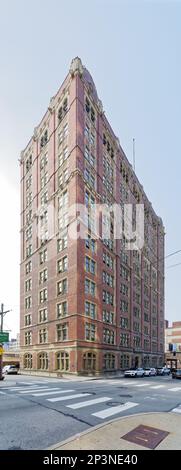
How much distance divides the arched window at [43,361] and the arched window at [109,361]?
8.26m

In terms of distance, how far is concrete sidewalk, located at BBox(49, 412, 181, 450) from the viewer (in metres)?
6.46

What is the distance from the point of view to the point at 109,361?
150ft

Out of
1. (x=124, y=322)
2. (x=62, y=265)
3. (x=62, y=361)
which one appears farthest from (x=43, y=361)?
(x=124, y=322)

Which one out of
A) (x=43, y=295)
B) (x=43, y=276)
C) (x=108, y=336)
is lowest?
(x=108, y=336)

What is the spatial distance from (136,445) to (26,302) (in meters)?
49.6

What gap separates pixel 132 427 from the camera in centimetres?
800

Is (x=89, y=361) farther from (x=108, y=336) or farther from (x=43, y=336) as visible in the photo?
(x=43, y=336)

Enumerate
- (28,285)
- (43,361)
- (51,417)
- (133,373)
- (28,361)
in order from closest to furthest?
(51,417), (133,373), (43,361), (28,361), (28,285)

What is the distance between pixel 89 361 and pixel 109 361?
306 inches

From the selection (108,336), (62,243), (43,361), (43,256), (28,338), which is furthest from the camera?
(28,338)

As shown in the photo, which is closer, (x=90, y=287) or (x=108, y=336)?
(x=90, y=287)

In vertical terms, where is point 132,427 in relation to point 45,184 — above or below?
below

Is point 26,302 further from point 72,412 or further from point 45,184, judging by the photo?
point 72,412
